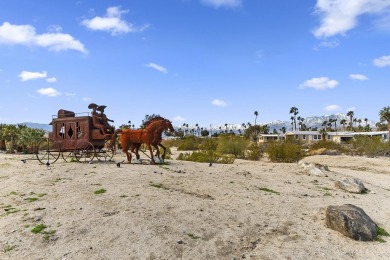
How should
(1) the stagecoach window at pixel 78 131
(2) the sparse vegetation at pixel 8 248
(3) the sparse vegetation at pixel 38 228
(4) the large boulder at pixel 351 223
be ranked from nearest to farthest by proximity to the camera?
1. (2) the sparse vegetation at pixel 8 248
2. (3) the sparse vegetation at pixel 38 228
3. (4) the large boulder at pixel 351 223
4. (1) the stagecoach window at pixel 78 131

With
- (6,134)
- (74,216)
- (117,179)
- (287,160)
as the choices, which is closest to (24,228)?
(74,216)

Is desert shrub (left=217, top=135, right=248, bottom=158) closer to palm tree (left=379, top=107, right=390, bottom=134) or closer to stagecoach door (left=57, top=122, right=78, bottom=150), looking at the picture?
stagecoach door (left=57, top=122, right=78, bottom=150)

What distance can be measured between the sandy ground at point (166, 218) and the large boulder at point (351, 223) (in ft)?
0.97

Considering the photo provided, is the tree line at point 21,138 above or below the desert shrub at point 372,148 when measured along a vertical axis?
above

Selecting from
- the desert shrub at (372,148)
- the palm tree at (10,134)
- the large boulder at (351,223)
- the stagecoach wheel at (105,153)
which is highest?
the palm tree at (10,134)

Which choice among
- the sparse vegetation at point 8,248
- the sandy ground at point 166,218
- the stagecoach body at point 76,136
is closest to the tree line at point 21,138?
the stagecoach body at point 76,136

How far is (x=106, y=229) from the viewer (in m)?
8.77

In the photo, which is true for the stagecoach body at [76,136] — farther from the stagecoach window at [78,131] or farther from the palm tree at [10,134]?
the palm tree at [10,134]

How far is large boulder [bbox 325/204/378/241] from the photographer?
9805mm

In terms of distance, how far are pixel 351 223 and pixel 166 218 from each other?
551 cm

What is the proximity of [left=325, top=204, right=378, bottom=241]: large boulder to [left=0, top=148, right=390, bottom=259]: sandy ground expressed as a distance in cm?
30

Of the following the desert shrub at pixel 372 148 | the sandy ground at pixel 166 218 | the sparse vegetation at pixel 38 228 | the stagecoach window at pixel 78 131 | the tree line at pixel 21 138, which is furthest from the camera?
the desert shrub at pixel 372 148

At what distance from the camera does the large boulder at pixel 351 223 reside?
980 centimetres

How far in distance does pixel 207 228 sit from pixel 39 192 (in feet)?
21.4
